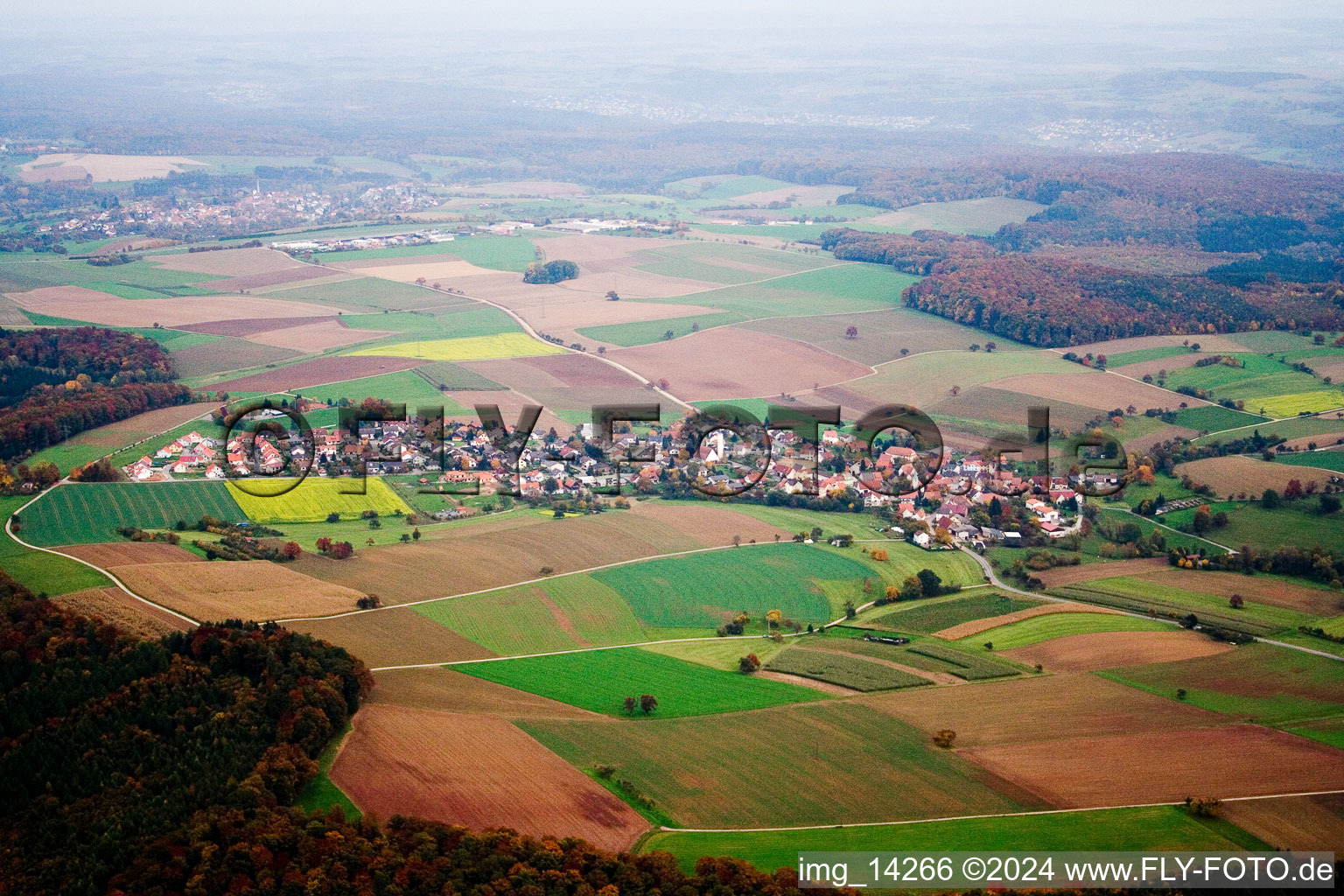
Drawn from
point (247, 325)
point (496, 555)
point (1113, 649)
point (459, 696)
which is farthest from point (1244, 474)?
point (247, 325)

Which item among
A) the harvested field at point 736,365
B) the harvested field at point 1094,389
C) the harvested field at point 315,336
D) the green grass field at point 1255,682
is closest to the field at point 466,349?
the harvested field at point 315,336

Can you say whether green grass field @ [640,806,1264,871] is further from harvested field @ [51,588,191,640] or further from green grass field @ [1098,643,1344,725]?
harvested field @ [51,588,191,640]

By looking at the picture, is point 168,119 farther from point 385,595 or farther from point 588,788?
point 588,788

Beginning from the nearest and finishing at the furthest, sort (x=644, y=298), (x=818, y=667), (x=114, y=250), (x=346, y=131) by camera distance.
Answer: (x=818, y=667) → (x=644, y=298) → (x=114, y=250) → (x=346, y=131)

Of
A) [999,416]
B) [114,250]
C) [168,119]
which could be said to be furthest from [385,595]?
[168,119]

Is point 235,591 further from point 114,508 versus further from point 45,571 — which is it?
point 114,508

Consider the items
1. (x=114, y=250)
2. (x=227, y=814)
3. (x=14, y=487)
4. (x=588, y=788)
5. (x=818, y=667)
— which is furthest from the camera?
(x=114, y=250)

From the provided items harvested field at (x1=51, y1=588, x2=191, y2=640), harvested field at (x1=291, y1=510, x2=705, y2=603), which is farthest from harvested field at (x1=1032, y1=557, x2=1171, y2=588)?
harvested field at (x1=51, y1=588, x2=191, y2=640)
